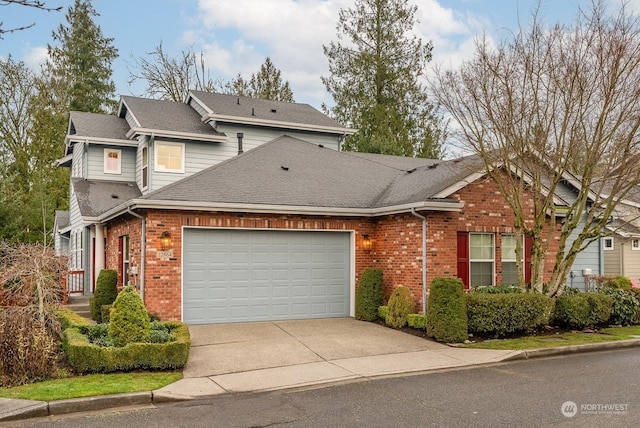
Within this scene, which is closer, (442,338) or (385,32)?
(442,338)

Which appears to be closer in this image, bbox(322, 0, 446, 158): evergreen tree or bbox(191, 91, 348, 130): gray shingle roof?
bbox(191, 91, 348, 130): gray shingle roof

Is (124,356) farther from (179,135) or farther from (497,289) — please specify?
(179,135)

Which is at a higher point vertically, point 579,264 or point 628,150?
point 628,150

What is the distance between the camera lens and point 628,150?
11914mm

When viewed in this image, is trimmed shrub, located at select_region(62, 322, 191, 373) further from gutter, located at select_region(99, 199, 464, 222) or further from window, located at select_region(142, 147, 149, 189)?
window, located at select_region(142, 147, 149, 189)

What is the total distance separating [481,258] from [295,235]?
481 cm

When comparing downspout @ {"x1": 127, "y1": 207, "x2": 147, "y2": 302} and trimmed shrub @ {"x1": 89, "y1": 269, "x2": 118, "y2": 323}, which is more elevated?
downspout @ {"x1": 127, "y1": 207, "x2": 147, "y2": 302}

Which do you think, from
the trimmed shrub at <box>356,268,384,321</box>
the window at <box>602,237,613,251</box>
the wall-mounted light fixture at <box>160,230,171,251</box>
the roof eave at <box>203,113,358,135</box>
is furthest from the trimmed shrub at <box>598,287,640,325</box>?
the roof eave at <box>203,113,358,135</box>

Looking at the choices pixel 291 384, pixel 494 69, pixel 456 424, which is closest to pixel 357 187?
pixel 494 69

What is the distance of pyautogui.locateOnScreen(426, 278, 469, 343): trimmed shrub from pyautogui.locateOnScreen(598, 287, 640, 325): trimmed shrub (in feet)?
15.6

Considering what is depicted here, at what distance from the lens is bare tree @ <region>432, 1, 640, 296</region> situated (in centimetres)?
1155

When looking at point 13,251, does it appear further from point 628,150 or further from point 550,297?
point 628,150

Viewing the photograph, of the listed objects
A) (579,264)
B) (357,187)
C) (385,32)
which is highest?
(385,32)

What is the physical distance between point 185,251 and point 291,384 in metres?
5.54
